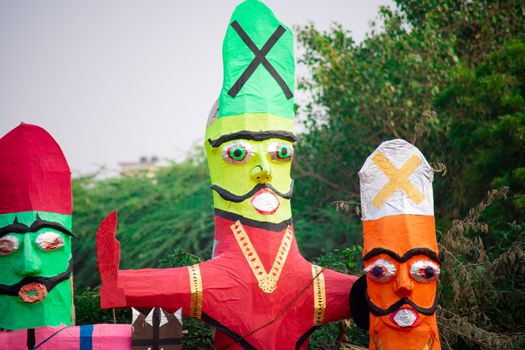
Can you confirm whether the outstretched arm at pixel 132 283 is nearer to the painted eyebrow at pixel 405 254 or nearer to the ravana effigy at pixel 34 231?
the ravana effigy at pixel 34 231

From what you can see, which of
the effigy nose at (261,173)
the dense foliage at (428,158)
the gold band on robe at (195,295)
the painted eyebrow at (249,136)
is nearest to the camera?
the gold band on robe at (195,295)

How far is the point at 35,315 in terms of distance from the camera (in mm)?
7020

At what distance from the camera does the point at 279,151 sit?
7.71 metres

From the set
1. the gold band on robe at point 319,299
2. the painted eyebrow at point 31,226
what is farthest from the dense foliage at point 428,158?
the painted eyebrow at point 31,226

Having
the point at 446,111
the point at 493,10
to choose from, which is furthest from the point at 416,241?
the point at 493,10

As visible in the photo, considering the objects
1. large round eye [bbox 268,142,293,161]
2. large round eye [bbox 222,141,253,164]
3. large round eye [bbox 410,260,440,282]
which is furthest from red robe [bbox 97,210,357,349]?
large round eye [bbox 410,260,440,282]

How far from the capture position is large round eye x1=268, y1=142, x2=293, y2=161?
7688mm

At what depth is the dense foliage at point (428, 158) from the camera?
29.1 ft

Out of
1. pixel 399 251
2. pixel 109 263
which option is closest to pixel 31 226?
pixel 109 263

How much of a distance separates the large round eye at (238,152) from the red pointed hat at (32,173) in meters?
1.50

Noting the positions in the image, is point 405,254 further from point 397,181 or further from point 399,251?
point 397,181

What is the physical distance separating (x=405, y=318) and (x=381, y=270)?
44cm

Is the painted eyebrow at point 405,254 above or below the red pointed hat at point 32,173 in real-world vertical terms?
below

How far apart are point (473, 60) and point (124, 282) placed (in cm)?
1111
